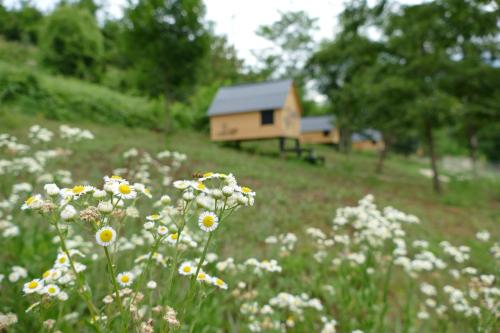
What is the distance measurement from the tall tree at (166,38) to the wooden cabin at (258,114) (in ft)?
11.7

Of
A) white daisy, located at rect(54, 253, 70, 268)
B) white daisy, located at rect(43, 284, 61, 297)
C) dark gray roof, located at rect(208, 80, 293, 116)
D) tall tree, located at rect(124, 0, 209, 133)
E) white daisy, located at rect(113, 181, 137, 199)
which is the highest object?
tall tree, located at rect(124, 0, 209, 133)

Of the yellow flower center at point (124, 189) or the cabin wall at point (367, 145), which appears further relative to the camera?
the cabin wall at point (367, 145)

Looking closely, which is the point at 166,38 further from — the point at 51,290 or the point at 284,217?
the point at 51,290

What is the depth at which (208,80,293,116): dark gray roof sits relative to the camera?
2241 cm

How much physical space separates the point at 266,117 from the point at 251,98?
2.17 metres

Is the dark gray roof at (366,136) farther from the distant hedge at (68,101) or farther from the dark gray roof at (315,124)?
the distant hedge at (68,101)

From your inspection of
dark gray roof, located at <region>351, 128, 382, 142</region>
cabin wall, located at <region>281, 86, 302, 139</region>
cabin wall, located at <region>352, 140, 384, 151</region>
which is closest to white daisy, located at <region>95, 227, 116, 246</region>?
cabin wall, located at <region>281, 86, 302, 139</region>

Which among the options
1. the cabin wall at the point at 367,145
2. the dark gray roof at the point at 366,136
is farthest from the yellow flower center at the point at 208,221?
the cabin wall at the point at 367,145

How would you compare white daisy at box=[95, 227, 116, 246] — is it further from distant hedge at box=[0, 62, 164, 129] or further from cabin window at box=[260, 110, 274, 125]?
cabin window at box=[260, 110, 274, 125]

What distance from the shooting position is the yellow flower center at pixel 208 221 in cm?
160

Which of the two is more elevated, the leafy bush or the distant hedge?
the leafy bush

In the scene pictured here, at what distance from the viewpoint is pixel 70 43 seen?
81.4 feet

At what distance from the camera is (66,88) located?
19328 millimetres

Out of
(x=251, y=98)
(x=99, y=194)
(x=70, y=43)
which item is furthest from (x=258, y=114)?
(x=99, y=194)
